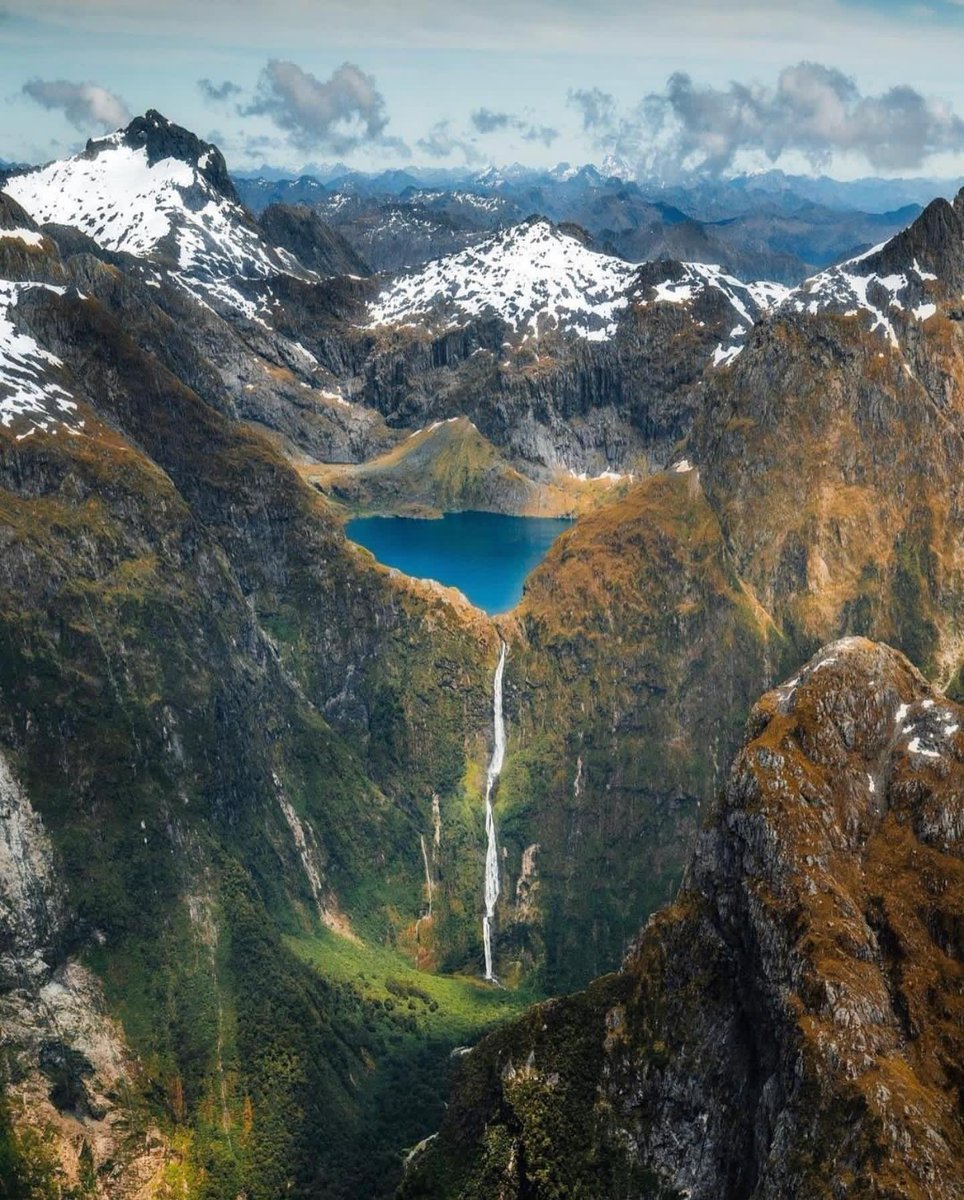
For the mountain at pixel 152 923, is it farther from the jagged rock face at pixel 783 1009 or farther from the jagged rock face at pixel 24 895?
the jagged rock face at pixel 783 1009

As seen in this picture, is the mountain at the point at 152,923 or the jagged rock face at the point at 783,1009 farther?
the mountain at the point at 152,923

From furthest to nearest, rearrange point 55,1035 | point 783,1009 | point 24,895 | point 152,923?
point 152,923, point 24,895, point 55,1035, point 783,1009

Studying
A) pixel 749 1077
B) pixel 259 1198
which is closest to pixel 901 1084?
pixel 749 1077

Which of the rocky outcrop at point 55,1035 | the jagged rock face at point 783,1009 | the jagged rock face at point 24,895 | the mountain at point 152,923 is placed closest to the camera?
the jagged rock face at point 783,1009

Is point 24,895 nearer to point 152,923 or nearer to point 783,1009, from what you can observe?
point 152,923

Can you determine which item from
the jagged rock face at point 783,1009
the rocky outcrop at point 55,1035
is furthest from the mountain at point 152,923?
the jagged rock face at point 783,1009

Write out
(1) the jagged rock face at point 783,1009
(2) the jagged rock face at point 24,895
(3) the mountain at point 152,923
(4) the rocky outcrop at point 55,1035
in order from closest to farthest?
1. (1) the jagged rock face at point 783,1009
2. (4) the rocky outcrop at point 55,1035
3. (3) the mountain at point 152,923
4. (2) the jagged rock face at point 24,895

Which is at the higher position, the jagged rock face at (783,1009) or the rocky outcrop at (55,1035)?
the jagged rock face at (783,1009)

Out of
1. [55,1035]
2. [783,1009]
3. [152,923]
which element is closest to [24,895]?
[55,1035]
